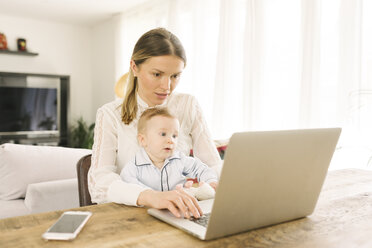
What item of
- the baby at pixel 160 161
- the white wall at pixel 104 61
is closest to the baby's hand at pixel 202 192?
the baby at pixel 160 161

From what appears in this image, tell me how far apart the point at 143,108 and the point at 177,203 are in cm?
74

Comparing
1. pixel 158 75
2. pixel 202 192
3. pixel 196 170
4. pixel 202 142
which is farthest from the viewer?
pixel 202 142

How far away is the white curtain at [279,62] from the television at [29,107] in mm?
2594

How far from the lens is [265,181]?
0.73m

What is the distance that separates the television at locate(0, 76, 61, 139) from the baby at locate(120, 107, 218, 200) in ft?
16.8

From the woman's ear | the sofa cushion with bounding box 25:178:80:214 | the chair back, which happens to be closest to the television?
the sofa cushion with bounding box 25:178:80:214

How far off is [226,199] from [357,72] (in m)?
2.29

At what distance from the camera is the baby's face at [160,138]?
1.23 meters

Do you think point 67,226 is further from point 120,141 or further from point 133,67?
point 133,67

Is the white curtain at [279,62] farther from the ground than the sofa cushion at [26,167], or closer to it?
farther from the ground

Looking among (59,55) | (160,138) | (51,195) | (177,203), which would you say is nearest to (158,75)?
(160,138)

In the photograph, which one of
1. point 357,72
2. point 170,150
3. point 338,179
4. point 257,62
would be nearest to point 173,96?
point 170,150

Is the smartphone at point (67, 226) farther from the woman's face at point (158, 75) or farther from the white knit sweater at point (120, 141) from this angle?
the woman's face at point (158, 75)

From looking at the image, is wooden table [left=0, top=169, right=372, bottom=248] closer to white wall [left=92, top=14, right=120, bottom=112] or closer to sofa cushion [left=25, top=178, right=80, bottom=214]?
sofa cushion [left=25, top=178, right=80, bottom=214]
